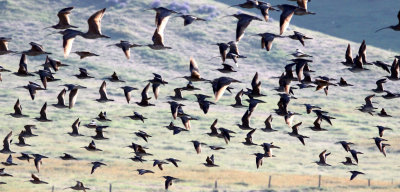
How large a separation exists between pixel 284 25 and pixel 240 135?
8297 cm

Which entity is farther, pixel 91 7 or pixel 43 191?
pixel 91 7

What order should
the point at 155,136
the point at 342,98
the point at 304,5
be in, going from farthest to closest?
the point at 342,98
the point at 155,136
the point at 304,5

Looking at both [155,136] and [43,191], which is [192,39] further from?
[43,191]

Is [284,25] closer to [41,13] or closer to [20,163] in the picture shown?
[20,163]

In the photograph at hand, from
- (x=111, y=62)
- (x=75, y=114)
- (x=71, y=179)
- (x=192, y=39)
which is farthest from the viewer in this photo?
(x=192, y=39)

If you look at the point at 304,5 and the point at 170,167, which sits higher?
the point at 304,5

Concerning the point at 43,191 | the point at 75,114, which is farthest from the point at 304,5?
the point at 75,114

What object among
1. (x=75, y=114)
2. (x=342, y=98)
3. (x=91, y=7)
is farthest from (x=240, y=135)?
(x=91, y=7)

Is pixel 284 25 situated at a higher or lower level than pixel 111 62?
higher

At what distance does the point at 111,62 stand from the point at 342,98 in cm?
4503

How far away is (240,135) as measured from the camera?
355ft

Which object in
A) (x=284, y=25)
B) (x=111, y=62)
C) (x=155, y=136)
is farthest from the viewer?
(x=111, y=62)

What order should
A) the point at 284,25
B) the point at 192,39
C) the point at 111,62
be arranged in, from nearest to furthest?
the point at 284,25
the point at 111,62
the point at 192,39

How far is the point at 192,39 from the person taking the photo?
172m
